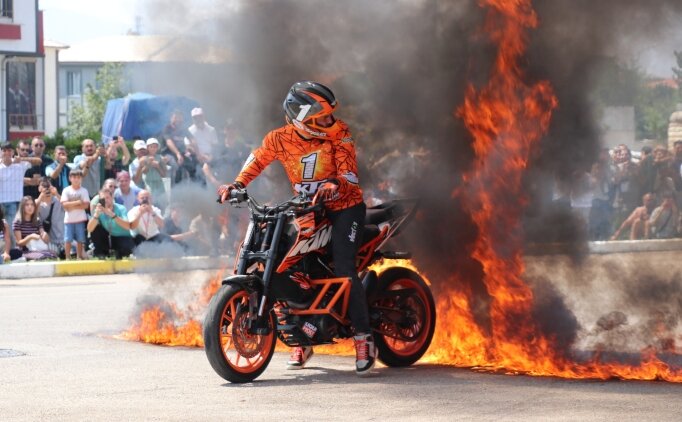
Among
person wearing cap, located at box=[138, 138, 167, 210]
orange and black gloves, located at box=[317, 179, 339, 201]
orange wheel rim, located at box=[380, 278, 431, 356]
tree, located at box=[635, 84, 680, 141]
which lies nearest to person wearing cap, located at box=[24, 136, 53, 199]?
person wearing cap, located at box=[138, 138, 167, 210]

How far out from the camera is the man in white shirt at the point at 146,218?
776 inches

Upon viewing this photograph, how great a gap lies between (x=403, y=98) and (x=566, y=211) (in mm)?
1547

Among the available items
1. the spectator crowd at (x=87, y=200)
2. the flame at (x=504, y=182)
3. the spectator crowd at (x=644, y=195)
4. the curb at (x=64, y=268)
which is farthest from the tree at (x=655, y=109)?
the curb at (x=64, y=268)

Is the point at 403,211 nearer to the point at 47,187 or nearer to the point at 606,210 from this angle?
the point at 606,210

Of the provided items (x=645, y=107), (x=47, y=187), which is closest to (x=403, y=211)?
(x=645, y=107)

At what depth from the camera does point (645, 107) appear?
1573cm

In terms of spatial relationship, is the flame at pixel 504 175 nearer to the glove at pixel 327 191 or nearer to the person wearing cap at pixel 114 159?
the glove at pixel 327 191

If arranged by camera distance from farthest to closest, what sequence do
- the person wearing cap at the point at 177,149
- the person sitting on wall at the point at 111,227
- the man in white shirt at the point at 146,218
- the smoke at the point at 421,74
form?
1. the person sitting on wall at the point at 111,227
2. the man in white shirt at the point at 146,218
3. the person wearing cap at the point at 177,149
4. the smoke at the point at 421,74

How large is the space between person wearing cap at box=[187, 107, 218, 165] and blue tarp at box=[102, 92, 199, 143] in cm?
13

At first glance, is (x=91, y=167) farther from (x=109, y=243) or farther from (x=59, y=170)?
(x=109, y=243)

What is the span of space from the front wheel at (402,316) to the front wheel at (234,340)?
36.5 inches

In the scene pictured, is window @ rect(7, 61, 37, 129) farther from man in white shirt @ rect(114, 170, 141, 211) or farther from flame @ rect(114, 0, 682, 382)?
flame @ rect(114, 0, 682, 382)

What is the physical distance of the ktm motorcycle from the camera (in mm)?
8914

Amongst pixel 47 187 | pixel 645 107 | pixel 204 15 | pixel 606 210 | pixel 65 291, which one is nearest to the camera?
pixel 204 15
